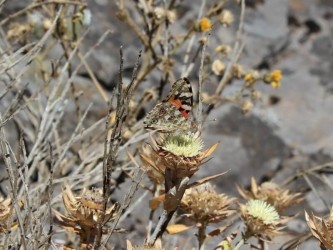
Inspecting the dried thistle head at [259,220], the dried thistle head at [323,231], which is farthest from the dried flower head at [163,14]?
the dried thistle head at [323,231]

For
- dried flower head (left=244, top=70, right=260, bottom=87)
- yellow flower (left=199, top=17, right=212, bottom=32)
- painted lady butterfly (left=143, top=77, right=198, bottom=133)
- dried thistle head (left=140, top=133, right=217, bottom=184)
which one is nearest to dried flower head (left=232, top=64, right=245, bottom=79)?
dried flower head (left=244, top=70, right=260, bottom=87)

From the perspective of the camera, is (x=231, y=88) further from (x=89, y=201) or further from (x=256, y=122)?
(x=89, y=201)

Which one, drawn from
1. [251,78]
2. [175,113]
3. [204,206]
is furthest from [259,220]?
[251,78]

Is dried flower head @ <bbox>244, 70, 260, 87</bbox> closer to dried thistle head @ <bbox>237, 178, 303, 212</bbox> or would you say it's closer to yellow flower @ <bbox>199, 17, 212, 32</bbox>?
yellow flower @ <bbox>199, 17, 212, 32</bbox>

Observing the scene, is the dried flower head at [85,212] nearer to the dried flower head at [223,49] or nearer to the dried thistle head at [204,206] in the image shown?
the dried thistle head at [204,206]

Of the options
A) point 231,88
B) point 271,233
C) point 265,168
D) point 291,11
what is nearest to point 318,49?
point 291,11
